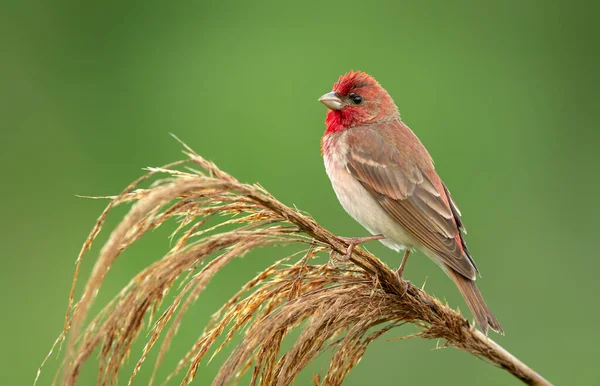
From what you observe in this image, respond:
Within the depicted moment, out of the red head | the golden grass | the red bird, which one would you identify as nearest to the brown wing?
the red bird

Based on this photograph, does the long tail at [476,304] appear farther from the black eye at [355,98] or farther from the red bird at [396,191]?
the black eye at [355,98]

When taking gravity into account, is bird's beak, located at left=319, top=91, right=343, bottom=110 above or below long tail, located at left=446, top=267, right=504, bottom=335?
above

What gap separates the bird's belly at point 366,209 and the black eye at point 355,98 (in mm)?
491

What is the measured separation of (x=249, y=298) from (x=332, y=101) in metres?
2.32

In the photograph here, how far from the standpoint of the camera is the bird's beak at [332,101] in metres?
4.98

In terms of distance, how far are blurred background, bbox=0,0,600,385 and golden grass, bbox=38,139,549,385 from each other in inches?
113

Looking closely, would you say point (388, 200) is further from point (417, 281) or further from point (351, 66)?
point (351, 66)

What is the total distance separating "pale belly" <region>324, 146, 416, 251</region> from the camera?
175 inches

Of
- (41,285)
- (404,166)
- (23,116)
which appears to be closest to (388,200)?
(404,166)

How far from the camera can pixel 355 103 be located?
504 cm

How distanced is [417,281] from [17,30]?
477 centimetres

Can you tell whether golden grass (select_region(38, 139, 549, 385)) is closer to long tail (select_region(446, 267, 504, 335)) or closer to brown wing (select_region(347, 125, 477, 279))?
long tail (select_region(446, 267, 504, 335))

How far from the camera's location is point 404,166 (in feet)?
14.7

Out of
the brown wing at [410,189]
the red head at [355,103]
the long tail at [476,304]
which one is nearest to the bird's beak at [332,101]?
the red head at [355,103]
